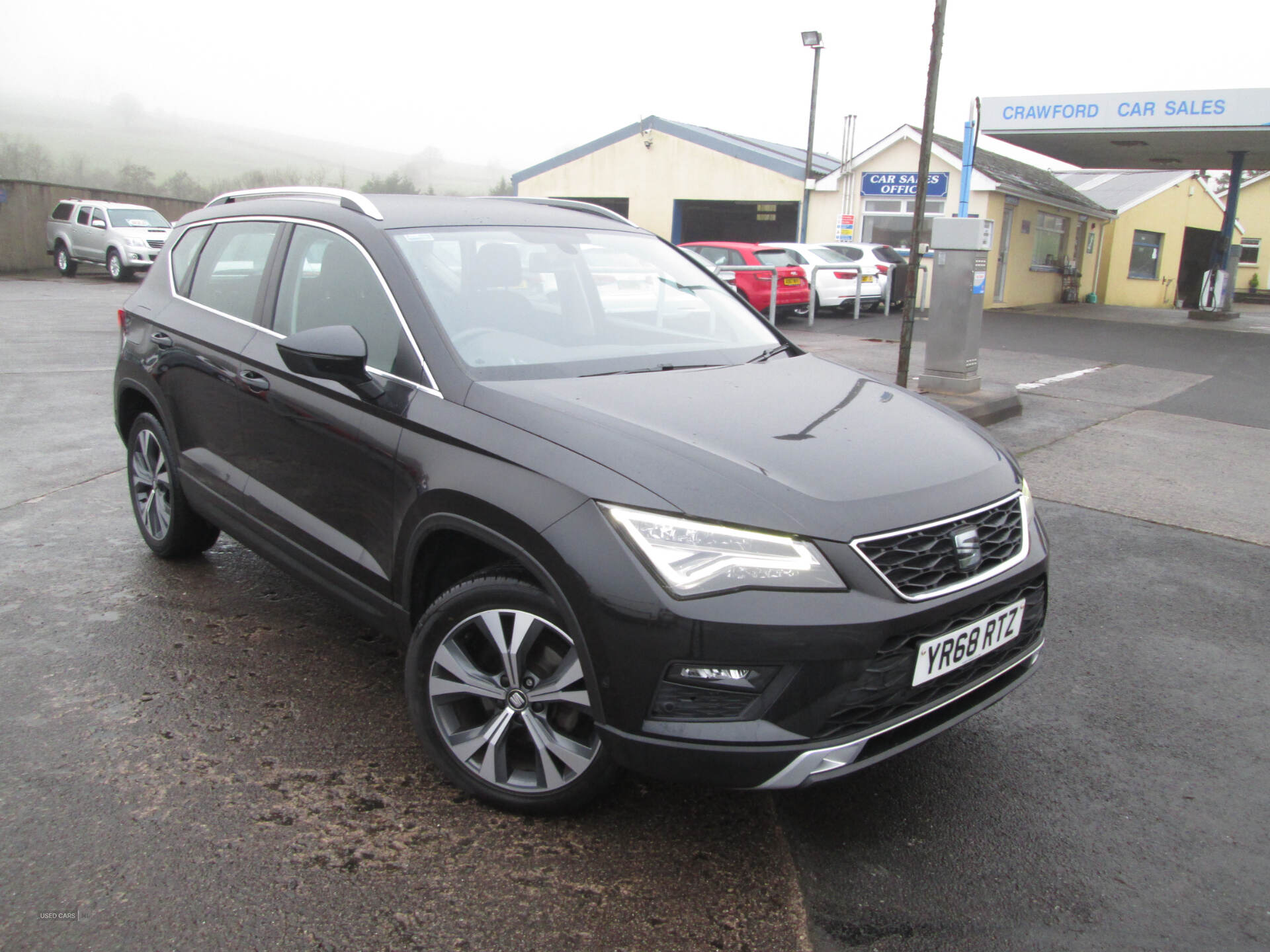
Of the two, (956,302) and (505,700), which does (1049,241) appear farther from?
(505,700)

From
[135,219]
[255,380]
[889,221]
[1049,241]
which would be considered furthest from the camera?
[1049,241]

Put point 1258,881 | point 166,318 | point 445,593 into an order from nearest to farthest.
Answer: point 1258,881 < point 445,593 < point 166,318

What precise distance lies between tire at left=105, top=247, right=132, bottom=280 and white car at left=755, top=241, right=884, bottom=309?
16.1 metres

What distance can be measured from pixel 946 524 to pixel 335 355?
5.98 feet

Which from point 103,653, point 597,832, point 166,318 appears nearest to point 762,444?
point 597,832

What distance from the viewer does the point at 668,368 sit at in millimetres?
3348

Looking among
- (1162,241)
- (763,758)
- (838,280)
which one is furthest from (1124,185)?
A: (763,758)

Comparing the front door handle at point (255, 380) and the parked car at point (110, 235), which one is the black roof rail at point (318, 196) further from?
the parked car at point (110, 235)

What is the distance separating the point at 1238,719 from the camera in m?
3.53

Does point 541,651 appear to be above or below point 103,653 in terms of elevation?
above

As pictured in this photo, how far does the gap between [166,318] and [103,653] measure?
1.53m

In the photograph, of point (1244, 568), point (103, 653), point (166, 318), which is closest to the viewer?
point (103, 653)

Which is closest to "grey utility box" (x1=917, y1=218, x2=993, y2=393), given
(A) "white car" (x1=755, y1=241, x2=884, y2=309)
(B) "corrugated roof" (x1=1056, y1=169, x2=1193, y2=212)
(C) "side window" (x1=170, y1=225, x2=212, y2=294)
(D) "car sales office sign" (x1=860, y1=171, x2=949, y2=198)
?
(C) "side window" (x1=170, y1=225, x2=212, y2=294)

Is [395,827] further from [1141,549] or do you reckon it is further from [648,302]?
[1141,549]
